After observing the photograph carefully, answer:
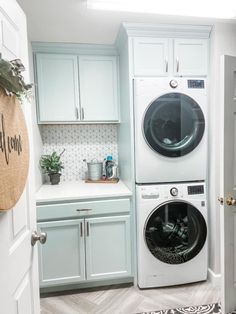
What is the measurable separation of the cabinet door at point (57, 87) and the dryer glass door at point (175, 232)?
4.44 ft

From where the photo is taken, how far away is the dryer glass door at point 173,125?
6.79 feet

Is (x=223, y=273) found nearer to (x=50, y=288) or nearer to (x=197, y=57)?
(x=50, y=288)

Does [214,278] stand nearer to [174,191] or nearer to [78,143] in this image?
[174,191]

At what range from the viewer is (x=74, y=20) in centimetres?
200

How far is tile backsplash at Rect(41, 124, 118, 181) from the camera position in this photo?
2770 millimetres

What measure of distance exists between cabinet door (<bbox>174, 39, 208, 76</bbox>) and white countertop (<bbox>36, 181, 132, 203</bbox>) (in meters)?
1.21

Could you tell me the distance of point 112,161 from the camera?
2.81m

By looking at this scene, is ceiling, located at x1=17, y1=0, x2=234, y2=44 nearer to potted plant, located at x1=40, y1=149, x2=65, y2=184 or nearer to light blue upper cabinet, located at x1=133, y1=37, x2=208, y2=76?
light blue upper cabinet, located at x1=133, y1=37, x2=208, y2=76

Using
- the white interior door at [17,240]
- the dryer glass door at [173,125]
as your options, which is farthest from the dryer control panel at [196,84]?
the white interior door at [17,240]

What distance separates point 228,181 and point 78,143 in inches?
67.4

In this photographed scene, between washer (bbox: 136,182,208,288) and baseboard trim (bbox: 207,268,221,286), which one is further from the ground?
washer (bbox: 136,182,208,288)

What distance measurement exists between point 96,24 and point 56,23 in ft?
1.13

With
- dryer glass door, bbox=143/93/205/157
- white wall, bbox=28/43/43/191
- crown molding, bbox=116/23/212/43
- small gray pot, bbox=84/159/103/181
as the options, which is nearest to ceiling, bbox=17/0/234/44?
crown molding, bbox=116/23/212/43

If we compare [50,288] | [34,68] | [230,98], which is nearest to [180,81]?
[230,98]
